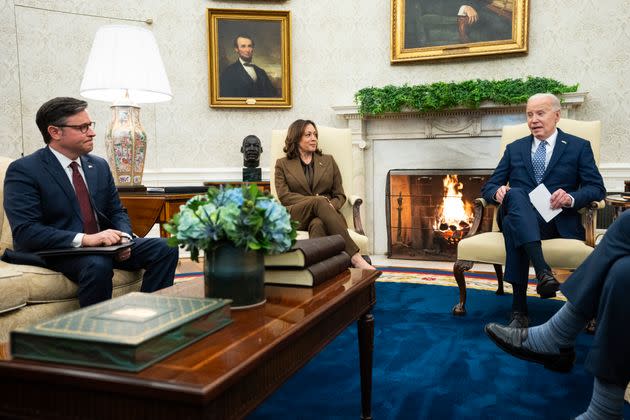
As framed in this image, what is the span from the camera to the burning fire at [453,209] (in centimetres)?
558

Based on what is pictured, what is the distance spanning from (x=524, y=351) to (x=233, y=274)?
1.34 metres

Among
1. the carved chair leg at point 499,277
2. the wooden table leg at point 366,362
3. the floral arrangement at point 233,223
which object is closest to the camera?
the floral arrangement at point 233,223

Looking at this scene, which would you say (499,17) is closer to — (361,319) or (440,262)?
(440,262)

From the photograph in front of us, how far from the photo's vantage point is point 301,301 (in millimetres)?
1541

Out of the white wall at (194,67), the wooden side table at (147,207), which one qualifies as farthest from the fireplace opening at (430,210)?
the wooden side table at (147,207)

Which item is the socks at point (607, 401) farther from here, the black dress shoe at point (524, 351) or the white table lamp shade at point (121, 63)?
the white table lamp shade at point (121, 63)

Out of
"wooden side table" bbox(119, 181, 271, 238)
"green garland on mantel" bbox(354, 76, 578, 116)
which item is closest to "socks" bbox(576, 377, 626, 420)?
"wooden side table" bbox(119, 181, 271, 238)

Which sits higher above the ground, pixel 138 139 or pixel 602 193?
pixel 138 139

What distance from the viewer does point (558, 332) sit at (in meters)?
2.00

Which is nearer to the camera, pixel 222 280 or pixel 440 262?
pixel 222 280

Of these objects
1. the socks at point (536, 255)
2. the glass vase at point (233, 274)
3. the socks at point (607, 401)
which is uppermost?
the glass vase at point (233, 274)

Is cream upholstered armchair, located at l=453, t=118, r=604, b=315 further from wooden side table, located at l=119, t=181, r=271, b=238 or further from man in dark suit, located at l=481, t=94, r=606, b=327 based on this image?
wooden side table, located at l=119, t=181, r=271, b=238

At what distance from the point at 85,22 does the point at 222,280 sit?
5.40 metres

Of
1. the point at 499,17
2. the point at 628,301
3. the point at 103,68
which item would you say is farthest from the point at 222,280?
the point at 499,17
